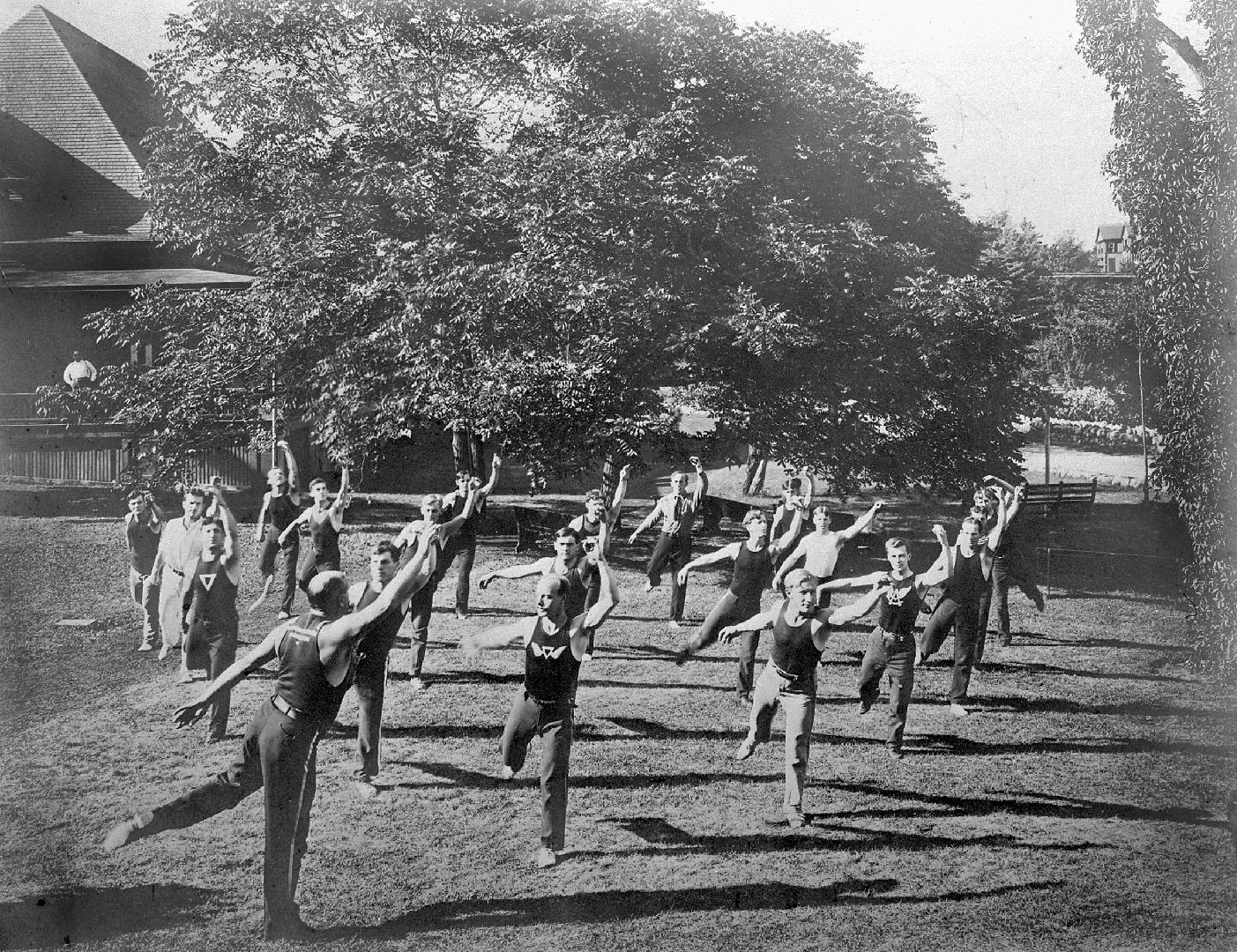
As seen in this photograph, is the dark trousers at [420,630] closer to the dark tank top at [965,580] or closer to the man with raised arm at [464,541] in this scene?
the man with raised arm at [464,541]

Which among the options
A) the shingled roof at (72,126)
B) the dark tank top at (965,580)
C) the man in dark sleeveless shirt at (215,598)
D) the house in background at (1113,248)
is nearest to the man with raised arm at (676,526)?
the dark tank top at (965,580)

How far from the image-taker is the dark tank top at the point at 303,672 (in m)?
5.96


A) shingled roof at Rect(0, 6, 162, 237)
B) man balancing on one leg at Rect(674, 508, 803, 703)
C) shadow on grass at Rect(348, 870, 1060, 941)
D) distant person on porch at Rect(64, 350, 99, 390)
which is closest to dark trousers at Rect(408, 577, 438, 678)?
man balancing on one leg at Rect(674, 508, 803, 703)

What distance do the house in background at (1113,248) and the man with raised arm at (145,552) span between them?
1120 centimetres

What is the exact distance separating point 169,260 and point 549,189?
5338mm

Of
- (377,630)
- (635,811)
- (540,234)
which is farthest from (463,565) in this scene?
(635,811)

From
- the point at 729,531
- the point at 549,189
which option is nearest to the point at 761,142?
the point at 549,189

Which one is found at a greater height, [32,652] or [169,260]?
[169,260]

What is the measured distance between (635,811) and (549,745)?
1198mm

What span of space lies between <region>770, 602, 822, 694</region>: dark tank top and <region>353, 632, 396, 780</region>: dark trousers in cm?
318

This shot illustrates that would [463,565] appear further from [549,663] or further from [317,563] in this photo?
[549,663]

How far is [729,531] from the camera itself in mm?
13820

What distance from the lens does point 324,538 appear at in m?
10.5

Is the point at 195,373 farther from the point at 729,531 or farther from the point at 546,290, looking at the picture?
the point at 729,531
